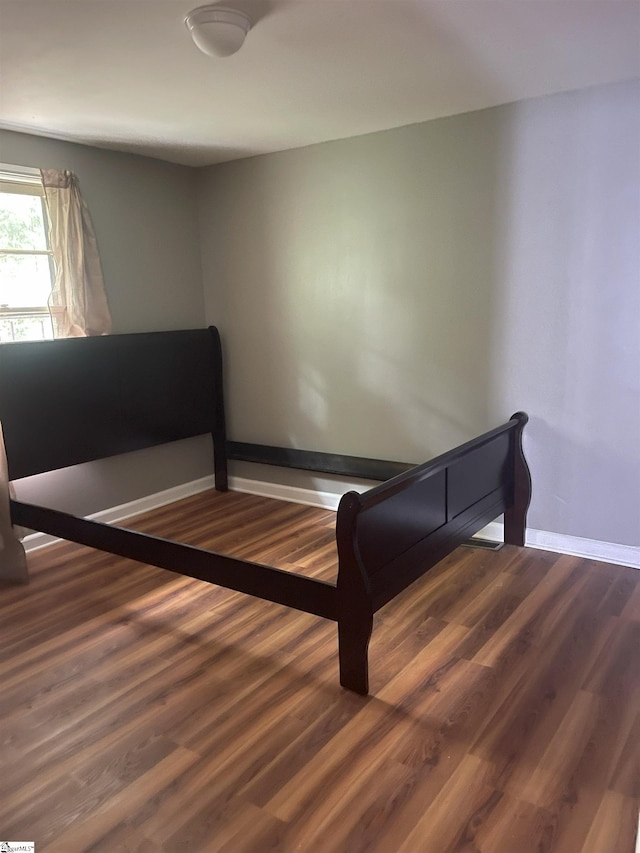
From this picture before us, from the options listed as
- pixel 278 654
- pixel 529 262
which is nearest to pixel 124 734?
pixel 278 654

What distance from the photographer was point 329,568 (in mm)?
3393

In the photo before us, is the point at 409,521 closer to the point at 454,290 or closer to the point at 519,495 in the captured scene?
the point at 519,495

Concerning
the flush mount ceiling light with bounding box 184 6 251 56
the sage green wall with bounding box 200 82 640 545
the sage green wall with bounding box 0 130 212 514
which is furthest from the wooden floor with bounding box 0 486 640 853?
the flush mount ceiling light with bounding box 184 6 251 56

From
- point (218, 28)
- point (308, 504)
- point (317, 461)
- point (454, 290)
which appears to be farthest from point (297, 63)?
point (308, 504)

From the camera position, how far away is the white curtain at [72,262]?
3.71 meters

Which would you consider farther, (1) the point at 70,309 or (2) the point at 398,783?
(1) the point at 70,309

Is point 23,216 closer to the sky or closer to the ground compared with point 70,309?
closer to the sky

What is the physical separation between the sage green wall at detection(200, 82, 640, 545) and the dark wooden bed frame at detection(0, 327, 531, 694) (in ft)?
0.80

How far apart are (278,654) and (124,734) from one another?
66 centimetres

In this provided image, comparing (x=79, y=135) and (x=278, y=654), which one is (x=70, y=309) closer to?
(x=79, y=135)

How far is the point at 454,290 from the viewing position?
3.62 metres

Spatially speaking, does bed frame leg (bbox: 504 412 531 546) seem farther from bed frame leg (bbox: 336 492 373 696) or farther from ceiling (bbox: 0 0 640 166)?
ceiling (bbox: 0 0 640 166)

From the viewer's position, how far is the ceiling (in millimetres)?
2135

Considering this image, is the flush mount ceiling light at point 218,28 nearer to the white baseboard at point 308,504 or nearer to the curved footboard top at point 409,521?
the curved footboard top at point 409,521
